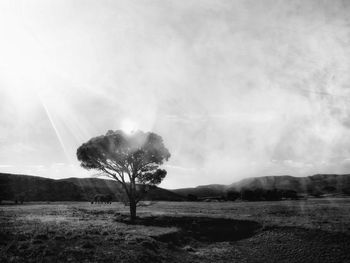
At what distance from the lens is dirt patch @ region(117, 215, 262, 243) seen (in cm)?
2568

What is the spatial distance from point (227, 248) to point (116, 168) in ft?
69.6

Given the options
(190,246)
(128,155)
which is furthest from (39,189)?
(190,246)

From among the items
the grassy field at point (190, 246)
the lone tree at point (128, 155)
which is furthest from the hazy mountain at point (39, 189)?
the grassy field at point (190, 246)

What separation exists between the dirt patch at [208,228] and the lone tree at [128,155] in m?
6.60

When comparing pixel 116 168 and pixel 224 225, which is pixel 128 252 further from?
pixel 116 168

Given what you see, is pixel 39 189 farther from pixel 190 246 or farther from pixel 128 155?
pixel 190 246

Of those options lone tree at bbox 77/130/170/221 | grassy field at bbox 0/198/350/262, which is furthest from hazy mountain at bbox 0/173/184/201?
grassy field at bbox 0/198/350/262

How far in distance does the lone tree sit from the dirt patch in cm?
660

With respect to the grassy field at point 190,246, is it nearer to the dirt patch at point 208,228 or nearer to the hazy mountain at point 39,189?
the dirt patch at point 208,228

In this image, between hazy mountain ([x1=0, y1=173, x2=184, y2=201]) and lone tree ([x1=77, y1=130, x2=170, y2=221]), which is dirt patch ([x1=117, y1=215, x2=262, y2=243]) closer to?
lone tree ([x1=77, y1=130, x2=170, y2=221])

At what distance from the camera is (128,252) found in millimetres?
17891

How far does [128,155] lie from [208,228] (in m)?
15.2

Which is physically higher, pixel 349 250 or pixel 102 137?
pixel 102 137

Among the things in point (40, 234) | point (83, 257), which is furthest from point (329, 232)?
point (40, 234)
